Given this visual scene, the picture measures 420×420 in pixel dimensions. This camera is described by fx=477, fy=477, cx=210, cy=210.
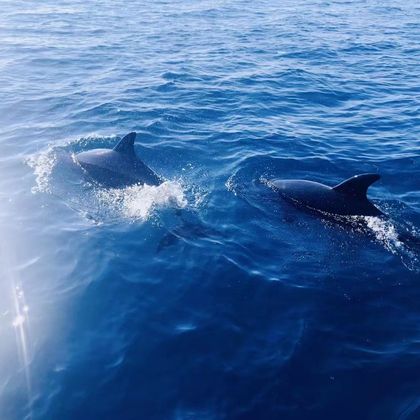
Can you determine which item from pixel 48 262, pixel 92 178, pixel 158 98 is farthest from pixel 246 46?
pixel 48 262

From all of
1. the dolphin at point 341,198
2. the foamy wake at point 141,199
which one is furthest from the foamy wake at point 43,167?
the dolphin at point 341,198

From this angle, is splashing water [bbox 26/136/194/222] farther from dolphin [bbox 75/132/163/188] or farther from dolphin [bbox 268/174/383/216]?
dolphin [bbox 268/174/383/216]

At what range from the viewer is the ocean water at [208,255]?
27.7 feet

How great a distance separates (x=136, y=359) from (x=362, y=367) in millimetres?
4196

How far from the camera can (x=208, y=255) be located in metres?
11.8

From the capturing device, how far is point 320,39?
32.7 m

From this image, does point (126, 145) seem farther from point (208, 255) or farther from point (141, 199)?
point (208, 255)

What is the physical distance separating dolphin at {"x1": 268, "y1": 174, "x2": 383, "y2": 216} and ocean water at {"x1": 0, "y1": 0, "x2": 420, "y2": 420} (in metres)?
0.33

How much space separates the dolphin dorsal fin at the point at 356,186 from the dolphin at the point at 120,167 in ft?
17.7

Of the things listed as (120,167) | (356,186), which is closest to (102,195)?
(120,167)

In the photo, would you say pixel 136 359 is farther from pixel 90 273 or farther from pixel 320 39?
pixel 320 39

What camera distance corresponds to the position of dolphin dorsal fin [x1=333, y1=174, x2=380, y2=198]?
12.5 m

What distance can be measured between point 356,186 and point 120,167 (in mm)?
7055

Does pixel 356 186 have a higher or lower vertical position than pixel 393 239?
higher
